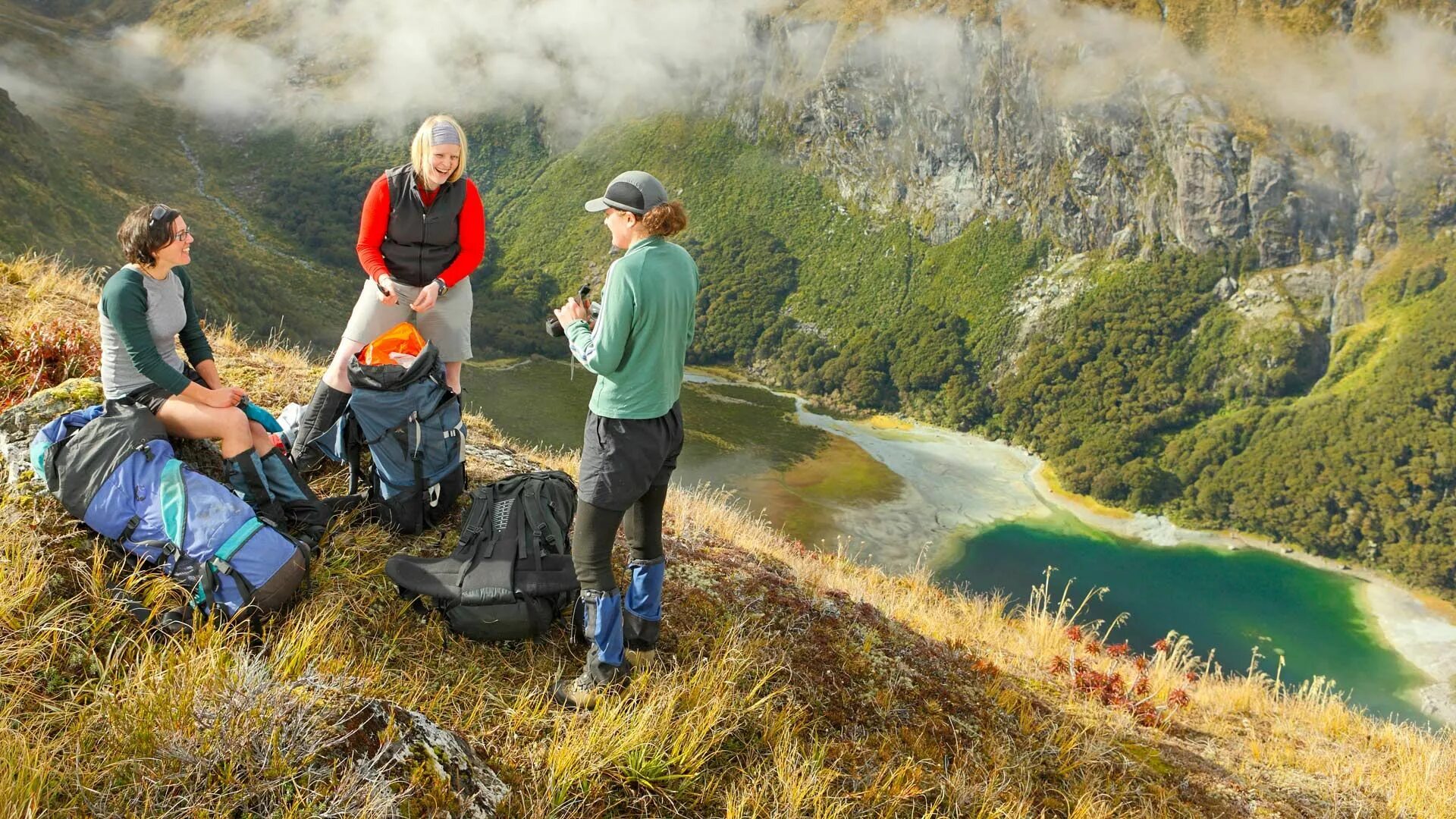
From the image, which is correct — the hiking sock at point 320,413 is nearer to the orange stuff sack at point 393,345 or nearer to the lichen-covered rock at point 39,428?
the orange stuff sack at point 393,345

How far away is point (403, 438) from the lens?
13.8 ft

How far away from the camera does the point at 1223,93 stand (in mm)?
147500

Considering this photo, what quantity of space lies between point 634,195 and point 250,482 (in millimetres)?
2474

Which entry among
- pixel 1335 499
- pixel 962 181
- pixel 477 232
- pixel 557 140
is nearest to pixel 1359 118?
pixel 962 181

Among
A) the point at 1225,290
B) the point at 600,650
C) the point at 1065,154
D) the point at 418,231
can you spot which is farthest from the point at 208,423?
the point at 1065,154

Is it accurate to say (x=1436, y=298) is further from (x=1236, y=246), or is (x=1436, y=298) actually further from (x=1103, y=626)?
(x=1103, y=626)

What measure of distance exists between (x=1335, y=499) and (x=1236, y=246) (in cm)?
5990

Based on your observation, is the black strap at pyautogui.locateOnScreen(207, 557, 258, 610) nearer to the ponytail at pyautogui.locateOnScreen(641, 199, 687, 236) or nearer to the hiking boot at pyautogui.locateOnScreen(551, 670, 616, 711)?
the hiking boot at pyautogui.locateOnScreen(551, 670, 616, 711)

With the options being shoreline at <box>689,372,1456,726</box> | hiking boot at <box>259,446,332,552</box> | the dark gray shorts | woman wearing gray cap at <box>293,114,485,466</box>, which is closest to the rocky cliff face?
shoreline at <box>689,372,1456,726</box>

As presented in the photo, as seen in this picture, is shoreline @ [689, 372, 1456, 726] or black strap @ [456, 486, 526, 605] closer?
black strap @ [456, 486, 526, 605]

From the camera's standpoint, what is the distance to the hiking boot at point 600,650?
3139 mm

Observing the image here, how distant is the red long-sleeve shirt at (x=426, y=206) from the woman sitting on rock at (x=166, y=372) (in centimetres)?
82

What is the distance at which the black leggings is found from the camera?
3.13 meters

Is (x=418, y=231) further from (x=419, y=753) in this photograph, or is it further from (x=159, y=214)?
(x=419, y=753)
